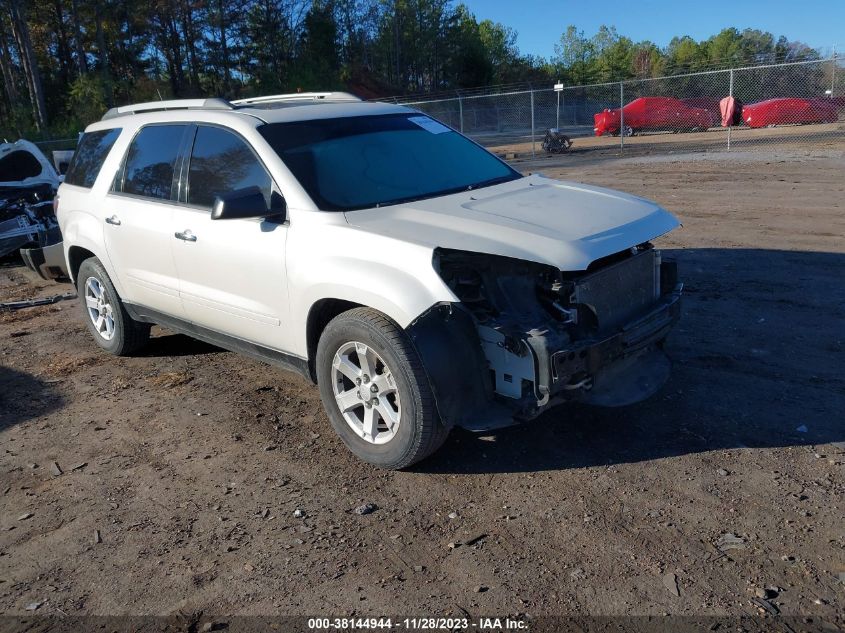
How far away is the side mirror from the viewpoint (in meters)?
4.27

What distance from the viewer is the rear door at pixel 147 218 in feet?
17.3

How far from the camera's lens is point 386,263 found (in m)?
3.92

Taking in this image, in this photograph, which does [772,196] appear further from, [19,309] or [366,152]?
[19,309]

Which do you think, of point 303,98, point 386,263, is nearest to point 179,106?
point 303,98

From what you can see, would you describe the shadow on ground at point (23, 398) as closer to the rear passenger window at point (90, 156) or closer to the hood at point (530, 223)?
the rear passenger window at point (90, 156)

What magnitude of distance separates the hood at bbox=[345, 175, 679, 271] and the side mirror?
1.56 ft

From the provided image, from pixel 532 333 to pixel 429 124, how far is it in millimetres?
2451

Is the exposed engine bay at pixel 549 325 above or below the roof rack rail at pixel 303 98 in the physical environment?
below

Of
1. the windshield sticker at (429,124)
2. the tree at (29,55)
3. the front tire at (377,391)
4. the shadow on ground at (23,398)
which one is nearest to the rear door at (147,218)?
the shadow on ground at (23,398)

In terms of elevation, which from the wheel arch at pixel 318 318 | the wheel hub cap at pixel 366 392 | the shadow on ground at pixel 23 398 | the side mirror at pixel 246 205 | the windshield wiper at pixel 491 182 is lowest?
the shadow on ground at pixel 23 398

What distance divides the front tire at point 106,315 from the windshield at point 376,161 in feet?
7.74

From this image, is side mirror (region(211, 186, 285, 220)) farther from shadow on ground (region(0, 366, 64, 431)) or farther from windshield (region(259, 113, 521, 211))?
shadow on ground (region(0, 366, 64, 431))

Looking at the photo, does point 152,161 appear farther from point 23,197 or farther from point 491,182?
point 23,197

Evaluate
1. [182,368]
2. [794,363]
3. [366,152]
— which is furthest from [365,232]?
[794,363]
